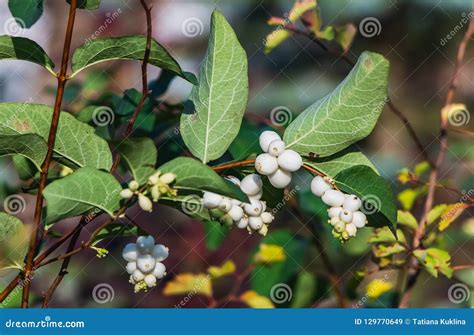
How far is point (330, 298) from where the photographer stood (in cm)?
158

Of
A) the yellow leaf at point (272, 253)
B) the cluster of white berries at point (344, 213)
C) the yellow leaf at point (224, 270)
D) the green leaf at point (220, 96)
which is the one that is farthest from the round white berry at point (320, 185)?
the yellow leaf at point (224, 270)

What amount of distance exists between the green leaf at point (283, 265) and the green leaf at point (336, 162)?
27.8 inches

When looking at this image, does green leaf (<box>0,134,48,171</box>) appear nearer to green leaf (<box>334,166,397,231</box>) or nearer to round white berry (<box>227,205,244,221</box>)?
round white berry (<box>227,205,244,221</box>)

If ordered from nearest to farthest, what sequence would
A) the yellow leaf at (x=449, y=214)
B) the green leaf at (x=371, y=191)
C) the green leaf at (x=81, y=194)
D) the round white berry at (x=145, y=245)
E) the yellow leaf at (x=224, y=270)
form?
1. the green leaf at (x=81, y=194)
2. the green leaf at (x=371, y=191)
3. the round white berry at (x=145, y=245)
4. the yellow leaf at (x=449, y=214)
5. the yellow leaf at (x=224, y=270)

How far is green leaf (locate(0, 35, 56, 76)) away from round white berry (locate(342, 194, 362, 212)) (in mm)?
398

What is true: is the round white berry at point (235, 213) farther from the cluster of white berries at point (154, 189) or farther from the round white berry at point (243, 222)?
the cluster of white berries at point (154, 189)

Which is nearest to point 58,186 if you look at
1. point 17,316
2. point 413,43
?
point 17,316

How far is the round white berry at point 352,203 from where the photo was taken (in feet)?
2.64

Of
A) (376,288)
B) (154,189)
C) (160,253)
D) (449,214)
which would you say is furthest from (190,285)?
(154,189)

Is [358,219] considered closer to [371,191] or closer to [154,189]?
[371,191]

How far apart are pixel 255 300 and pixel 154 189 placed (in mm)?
911

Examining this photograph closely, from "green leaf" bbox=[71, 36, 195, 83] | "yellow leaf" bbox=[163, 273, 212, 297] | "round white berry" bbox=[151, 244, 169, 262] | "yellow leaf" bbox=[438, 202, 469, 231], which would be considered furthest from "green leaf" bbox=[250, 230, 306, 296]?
"green leaf" bbox=[71, 36, 195, 83]

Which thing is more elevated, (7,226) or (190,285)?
(7,226)

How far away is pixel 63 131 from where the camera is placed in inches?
31.6
